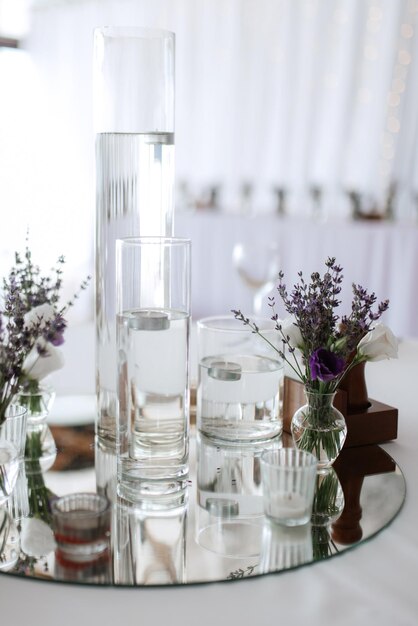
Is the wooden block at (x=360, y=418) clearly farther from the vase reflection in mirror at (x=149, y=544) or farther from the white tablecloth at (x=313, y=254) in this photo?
the white tablecloth at (x=313, y=254)

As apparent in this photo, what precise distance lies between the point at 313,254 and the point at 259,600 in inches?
148

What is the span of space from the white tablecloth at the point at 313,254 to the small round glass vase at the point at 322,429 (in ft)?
9.11

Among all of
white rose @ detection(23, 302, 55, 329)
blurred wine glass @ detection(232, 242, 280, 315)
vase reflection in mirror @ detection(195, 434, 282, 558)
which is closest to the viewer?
vase reflection in mirror @ detection(195, 434, 282, 558)

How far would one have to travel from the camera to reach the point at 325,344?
952 mm

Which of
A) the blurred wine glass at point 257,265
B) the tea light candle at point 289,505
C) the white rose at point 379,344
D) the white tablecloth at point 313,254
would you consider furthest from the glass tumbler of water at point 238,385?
the white tablecloth at point 313,254

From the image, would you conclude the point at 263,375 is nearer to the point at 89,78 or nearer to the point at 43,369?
the point at 43,369

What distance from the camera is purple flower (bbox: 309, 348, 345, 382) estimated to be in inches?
35.6

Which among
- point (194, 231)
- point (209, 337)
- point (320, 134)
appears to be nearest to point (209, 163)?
point (320, 134)

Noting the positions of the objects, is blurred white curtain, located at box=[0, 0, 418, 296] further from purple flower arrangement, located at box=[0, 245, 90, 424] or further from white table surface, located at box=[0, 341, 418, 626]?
white table surface, located at box=[0, 341, 418, 626]

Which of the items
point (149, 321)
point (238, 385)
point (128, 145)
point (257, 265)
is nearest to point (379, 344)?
point (238, 385)

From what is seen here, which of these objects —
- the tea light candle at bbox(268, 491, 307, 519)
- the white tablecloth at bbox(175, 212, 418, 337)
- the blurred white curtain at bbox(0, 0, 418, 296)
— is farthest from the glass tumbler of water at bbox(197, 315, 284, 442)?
the blurred white curtain at bbox(0, 0, 418, 296)

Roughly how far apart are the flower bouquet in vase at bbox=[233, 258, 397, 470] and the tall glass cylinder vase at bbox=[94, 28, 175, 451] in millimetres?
177

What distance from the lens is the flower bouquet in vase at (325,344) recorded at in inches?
36.2

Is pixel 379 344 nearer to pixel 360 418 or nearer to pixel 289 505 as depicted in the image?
pixel 360 418
